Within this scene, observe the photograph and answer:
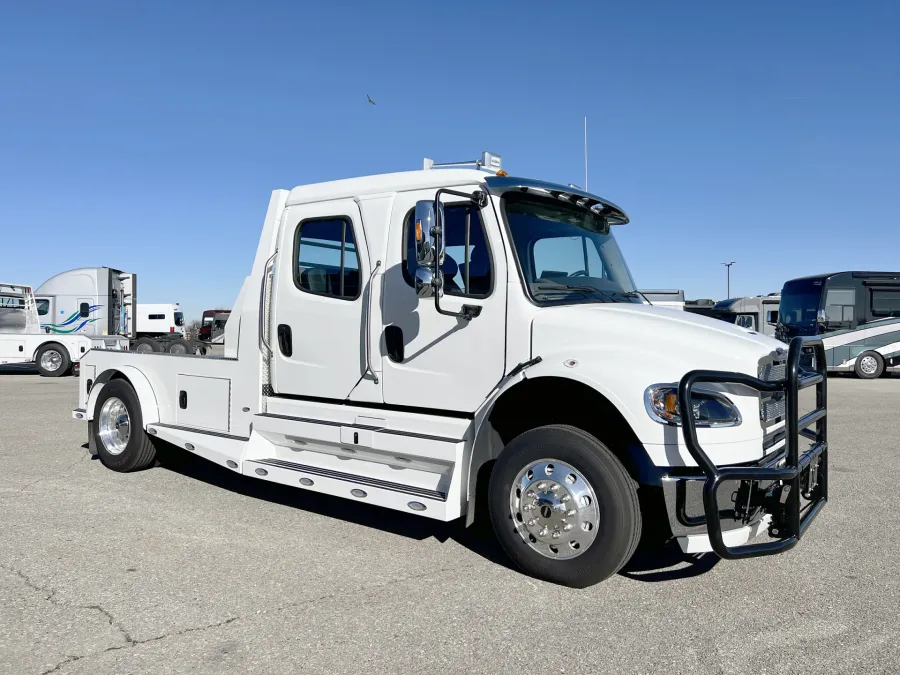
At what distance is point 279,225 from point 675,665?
14.0ft

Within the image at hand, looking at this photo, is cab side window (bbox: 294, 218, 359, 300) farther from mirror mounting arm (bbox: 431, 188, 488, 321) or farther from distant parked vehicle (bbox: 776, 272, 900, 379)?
distant parked vehicle (bbox: 776, 272, 900, 379)

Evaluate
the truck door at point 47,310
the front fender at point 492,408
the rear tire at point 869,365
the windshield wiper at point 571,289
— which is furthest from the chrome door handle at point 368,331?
the truck door at point 47,310

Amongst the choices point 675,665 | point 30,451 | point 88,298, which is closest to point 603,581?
point 675,665

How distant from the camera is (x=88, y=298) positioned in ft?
81.4

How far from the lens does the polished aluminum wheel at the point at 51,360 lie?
20.6 meters

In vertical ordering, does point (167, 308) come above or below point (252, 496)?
above

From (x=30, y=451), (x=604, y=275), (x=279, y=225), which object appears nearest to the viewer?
(x=604, y=275)

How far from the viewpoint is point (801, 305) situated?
21.8 metres

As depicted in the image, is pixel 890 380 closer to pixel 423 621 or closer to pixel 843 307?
pixel 843 307

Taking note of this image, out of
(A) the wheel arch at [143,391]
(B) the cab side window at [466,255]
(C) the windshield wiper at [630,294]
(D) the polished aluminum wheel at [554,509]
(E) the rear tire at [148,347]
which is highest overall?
(B) the cab side window at [466,255]

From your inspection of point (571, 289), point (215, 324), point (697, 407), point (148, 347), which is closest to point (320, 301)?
point (571, 289)

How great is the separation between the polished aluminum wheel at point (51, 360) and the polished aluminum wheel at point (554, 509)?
65.6ft

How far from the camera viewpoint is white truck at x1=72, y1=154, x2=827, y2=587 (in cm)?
389

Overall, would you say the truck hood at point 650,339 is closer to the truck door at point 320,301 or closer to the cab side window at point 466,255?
the cab side window at point 466,255
